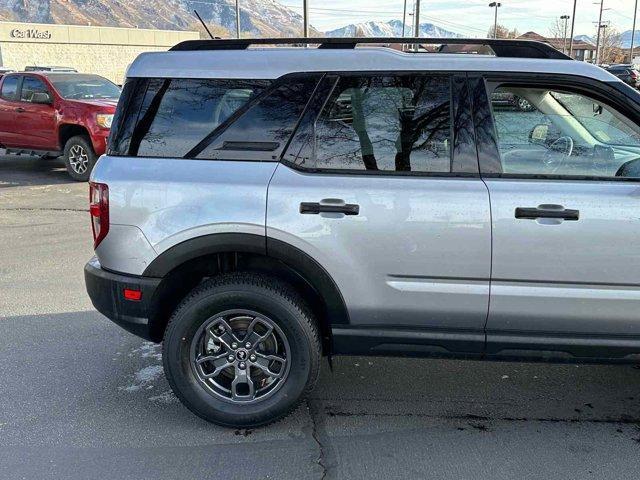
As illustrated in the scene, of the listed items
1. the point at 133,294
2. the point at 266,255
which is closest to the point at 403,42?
the point at 266,255

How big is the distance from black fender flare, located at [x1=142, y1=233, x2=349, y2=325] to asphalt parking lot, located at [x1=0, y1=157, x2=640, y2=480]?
69cm

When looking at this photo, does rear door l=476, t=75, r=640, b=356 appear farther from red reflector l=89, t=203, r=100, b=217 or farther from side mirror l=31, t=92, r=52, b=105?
side mirror l=31, t=92, r=52, b=105

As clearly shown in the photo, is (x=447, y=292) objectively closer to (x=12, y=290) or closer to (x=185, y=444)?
(x=185, y=444)

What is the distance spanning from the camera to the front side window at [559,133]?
2990mm

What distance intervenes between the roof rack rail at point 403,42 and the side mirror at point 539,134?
1.16ft

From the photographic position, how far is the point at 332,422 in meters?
3.31

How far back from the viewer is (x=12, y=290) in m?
5.30

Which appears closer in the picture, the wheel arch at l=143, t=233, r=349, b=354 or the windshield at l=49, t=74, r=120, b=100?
the wheel arch at l=143, t=233, r=349, b=354

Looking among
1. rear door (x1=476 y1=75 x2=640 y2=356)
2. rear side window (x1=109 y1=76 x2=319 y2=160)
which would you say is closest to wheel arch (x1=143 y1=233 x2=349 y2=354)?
rear side window (x1=109 y1=76 x2=319 y2=160)

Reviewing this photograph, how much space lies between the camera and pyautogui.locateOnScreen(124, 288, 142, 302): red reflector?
10.3 feet

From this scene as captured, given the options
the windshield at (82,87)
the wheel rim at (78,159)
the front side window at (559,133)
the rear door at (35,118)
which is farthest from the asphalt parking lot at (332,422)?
the windshield at (82,87)

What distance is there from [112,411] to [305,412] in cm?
108

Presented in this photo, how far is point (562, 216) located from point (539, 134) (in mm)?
486

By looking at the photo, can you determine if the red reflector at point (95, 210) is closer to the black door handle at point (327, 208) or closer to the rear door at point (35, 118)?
the black door handle at point (327, 208)
